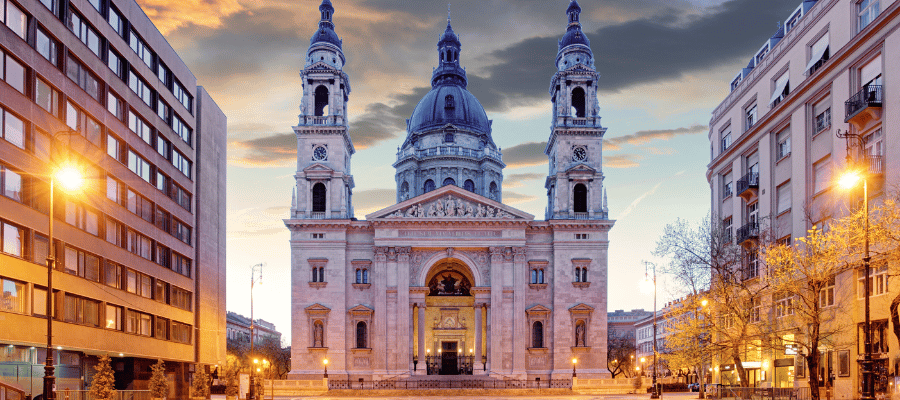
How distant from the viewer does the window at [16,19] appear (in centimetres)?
3403

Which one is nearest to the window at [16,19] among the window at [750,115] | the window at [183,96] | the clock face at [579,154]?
the window at [183,96]

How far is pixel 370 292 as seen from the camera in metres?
81.4

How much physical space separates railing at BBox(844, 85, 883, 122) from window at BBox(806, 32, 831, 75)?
432cm

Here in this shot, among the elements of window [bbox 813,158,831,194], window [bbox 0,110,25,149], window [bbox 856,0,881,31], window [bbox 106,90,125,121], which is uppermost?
window [bbox 856,0,881,31]

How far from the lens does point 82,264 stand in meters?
A: 41.6

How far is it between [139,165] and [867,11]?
38946 mm

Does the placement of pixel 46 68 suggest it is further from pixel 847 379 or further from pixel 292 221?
pixel 292 221

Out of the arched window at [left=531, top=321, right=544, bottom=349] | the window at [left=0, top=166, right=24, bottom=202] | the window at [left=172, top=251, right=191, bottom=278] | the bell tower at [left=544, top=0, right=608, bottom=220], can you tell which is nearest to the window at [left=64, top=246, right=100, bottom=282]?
the window at [left=0, top=166, right=24, bottom=202]

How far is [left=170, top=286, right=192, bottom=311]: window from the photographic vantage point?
5618 cm

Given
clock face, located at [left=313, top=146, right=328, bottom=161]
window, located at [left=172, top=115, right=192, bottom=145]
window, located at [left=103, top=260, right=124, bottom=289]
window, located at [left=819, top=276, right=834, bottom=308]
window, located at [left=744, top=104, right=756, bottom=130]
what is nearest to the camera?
window, located at [left=819, top=276, right=834, bottom=308]

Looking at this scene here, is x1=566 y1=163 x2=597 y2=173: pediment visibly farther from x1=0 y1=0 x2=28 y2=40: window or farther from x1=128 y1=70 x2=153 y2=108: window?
x1=0 y1=0 x2=28 y2=40: window

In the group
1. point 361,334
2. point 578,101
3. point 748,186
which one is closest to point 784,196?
point 748,186

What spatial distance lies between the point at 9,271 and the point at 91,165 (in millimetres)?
10096

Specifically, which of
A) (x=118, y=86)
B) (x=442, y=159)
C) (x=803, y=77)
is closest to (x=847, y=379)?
(x=803, y=77)
